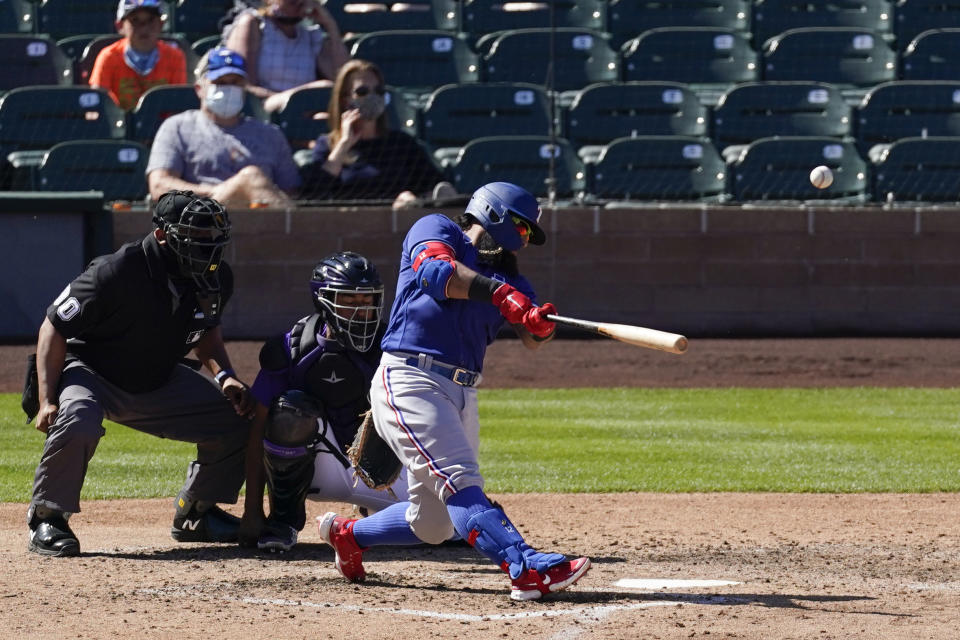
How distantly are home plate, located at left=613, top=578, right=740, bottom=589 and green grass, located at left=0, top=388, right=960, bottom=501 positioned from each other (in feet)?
7.01

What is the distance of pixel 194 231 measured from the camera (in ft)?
17.5

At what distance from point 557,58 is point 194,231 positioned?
26.7 feet

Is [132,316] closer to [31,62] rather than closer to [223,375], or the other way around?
[223,375]

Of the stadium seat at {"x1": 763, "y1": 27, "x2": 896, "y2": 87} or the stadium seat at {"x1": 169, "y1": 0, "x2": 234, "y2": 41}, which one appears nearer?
the stadium seat at {"x1": 763, "y1": 27, "x2": 896, "y2": 87}

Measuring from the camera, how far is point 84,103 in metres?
11.8

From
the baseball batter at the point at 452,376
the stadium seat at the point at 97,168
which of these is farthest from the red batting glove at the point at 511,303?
the stadium seat at the point at 97,168

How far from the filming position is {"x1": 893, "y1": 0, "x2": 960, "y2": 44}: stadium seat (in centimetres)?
1353

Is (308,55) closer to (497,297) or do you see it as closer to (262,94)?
(262,94)

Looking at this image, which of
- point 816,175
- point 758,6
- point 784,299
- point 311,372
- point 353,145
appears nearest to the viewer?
point 311,372

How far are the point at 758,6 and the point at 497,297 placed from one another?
10.0 meters

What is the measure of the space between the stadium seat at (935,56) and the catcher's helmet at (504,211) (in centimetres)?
921

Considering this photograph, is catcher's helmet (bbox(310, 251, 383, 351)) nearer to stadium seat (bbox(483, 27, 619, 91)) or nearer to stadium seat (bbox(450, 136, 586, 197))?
stadium seat (bbox(450, 136, 586, 197))

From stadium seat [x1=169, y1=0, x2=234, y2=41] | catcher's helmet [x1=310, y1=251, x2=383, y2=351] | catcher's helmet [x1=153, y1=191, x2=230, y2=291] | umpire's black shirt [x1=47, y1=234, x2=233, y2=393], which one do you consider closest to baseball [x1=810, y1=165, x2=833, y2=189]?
catcher's helmet [x1=310, y1=251, x2=383, y2=351]

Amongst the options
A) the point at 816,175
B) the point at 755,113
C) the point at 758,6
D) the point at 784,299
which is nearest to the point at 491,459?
the point at 816,175
